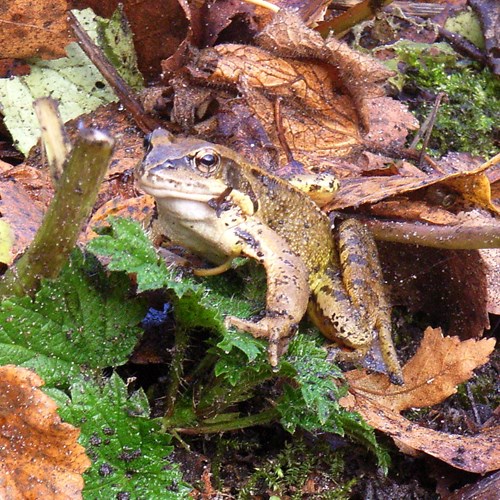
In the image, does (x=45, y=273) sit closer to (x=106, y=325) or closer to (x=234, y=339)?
(x=106, y=325)

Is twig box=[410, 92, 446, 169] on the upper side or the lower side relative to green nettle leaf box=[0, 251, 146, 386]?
lower

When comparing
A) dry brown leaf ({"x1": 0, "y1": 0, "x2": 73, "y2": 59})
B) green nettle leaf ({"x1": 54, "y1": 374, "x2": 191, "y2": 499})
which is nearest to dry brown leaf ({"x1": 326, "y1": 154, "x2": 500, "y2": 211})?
green nettle leaf ({"x1": 54, "y1": 374, "x2": 191, "y2": 499})

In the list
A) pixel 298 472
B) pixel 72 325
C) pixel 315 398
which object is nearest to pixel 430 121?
pixel 298 472

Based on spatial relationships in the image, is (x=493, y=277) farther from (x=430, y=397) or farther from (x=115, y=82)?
(x=115, y=82)

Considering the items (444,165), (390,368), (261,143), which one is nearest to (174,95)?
(261,143)

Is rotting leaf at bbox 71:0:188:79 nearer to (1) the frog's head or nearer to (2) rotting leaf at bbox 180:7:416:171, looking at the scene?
(2) rotting leaf at bbox 180:7:416:171

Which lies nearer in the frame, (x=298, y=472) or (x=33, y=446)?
(x=33, y=446)

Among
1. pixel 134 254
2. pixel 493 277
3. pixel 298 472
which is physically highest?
pixel 134 254
